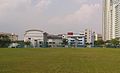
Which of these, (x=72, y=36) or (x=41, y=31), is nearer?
(x=41, y=31)

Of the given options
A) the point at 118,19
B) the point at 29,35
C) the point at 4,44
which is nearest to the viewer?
the point at 4,44

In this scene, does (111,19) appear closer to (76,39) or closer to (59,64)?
(76,39)

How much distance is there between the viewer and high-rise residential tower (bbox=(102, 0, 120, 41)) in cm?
15494

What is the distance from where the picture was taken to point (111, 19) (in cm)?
16525

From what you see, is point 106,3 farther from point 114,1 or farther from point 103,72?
point 103,72

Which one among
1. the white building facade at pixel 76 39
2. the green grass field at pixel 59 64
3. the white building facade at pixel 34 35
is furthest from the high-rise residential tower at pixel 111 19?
the green grass field at pixel 59 64

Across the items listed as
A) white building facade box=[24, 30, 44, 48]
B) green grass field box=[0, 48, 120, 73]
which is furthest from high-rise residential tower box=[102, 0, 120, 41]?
green grass field box=[0, 48, 120, 73]

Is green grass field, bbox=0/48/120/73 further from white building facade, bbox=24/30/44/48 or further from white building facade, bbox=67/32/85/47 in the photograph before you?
white building facade, bbox=67/32/85/47

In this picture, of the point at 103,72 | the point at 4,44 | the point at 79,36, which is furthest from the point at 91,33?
the point at 103,72

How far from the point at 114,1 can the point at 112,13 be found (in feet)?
21.8

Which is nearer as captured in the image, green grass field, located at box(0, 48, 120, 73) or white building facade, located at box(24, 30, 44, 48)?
green grass field, located at box(0, 48, 120, 73)

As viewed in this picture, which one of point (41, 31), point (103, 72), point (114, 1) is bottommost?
point (103, 72)

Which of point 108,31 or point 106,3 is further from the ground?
point 106,3

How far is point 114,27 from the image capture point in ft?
521
